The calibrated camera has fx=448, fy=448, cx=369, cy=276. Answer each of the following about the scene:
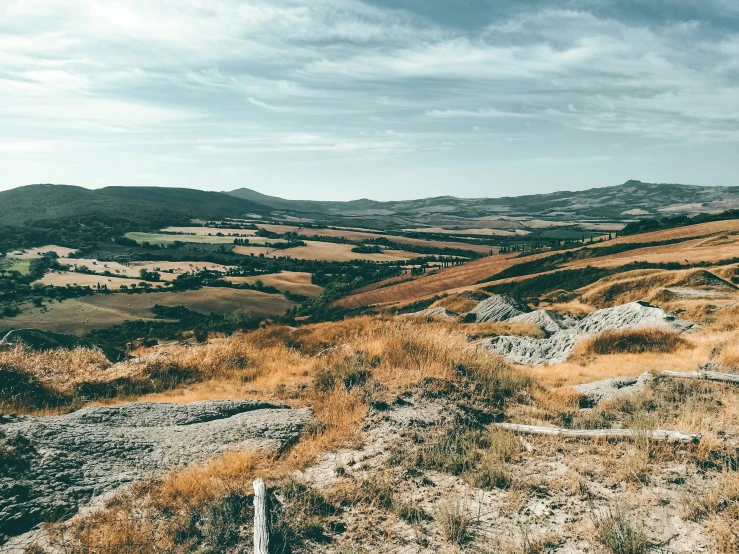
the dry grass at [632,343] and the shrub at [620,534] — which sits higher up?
the shrub at [620,534]

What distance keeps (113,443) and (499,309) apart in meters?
40.0

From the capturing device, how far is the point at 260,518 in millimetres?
5789

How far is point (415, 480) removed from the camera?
7.02 meters

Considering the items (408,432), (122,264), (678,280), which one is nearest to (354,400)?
(408,432)

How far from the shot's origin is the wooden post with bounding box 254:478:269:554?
538 centimetres

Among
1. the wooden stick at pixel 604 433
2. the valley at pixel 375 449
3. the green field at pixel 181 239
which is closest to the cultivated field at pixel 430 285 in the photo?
the valley at pixel 375 449

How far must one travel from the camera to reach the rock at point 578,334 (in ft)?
76.3

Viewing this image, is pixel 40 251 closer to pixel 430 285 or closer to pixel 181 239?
pixel 181 239

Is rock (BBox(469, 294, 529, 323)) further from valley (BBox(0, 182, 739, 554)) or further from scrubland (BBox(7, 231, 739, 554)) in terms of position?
scrubland (BBox(7, 231, 739, 554))

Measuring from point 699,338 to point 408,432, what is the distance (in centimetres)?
1731

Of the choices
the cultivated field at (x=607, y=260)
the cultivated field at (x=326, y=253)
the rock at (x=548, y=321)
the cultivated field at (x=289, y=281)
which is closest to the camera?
the rock at (x=548, y=321)

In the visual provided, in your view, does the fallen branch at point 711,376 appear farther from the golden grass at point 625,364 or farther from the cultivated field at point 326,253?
the cultivated field at point 326,253

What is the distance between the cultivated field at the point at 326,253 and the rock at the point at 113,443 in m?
151

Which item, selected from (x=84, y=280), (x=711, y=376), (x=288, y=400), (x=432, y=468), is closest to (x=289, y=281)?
(x=84, y=280)
